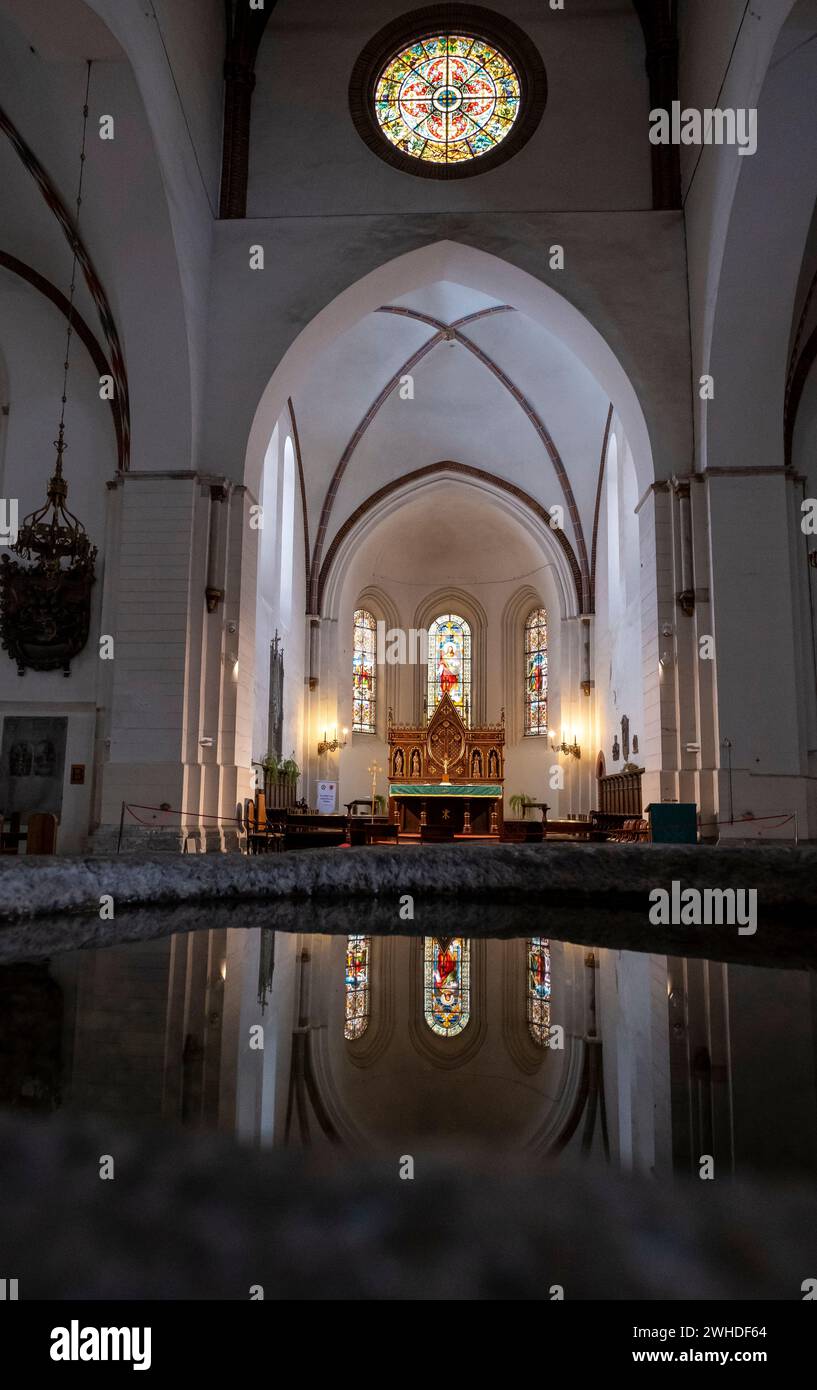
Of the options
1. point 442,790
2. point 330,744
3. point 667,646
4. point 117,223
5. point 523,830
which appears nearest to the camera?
point 117,223

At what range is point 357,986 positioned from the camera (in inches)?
96.3

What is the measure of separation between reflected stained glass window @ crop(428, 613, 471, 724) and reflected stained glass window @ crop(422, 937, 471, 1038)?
23.0 metres

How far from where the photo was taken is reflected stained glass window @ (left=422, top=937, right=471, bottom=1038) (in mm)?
2061

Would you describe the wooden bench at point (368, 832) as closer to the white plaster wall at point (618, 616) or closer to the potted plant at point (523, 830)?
the potted plant at point (523, 830)

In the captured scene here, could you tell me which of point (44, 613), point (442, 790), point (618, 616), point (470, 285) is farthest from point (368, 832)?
point (470, 285)

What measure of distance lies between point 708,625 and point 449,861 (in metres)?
8.14

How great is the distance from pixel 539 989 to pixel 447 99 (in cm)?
1468

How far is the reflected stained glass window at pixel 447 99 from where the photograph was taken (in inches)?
531

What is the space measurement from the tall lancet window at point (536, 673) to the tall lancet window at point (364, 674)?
13.9 ft

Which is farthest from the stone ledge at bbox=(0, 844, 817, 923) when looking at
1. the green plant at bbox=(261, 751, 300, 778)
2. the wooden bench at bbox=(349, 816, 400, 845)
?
the green plant at bbox=(261, 751, 300, 778)

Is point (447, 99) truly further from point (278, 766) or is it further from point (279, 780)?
point (279, 780)

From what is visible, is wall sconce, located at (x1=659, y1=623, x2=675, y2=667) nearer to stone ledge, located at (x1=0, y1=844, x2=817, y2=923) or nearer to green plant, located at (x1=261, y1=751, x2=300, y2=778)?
green plant, located at (x1=261, y1=751, x2=300, y2=778)

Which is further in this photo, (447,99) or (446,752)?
(446,752)

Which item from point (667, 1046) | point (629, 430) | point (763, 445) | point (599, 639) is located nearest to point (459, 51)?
point (629, 430)
